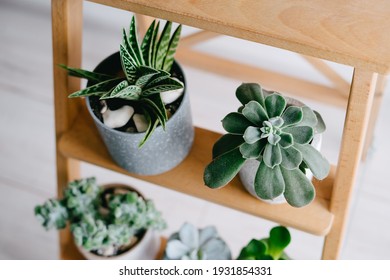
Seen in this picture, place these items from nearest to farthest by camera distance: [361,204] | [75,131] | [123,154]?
[123,154] → [75,131] → [361,204]

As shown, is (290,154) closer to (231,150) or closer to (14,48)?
(231,150)

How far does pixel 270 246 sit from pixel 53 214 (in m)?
0.42

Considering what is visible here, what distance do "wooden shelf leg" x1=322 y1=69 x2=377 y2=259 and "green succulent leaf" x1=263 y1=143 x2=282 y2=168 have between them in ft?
0.38

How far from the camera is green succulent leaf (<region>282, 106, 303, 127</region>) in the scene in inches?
35.3

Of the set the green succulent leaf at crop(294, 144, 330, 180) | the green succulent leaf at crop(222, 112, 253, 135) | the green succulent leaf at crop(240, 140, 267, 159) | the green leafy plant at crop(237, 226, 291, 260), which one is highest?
the green succulent leaf at crop(222, 112, 253, 135)

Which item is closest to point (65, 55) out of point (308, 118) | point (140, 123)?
point (140, 123)

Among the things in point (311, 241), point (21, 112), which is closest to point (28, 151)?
point (21, 112)

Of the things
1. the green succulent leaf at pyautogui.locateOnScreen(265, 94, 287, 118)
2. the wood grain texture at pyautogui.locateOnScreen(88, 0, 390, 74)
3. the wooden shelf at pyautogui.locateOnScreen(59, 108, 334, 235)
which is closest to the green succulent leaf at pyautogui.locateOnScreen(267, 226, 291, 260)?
the wooden shelf at pyautogui.locateOnScreen(59, 108, 334, 235)

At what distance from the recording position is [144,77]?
3.15 feet

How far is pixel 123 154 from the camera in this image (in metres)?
1.06

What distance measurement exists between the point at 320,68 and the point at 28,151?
2.63 ft

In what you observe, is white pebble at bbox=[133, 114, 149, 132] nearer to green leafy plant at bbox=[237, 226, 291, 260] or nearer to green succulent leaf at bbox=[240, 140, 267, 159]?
green succulent leaf at bbox=[240, 140, 267, 159]

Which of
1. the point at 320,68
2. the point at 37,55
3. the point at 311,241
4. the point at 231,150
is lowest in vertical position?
the point at 311,241

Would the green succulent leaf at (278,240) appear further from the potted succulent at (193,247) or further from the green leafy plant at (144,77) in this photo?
the green leafy plant at (144,77)
